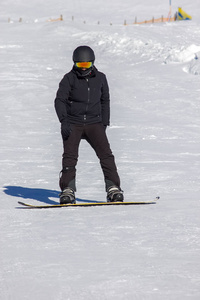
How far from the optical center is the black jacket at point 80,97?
6.62 m

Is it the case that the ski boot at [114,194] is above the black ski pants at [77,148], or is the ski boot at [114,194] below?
below

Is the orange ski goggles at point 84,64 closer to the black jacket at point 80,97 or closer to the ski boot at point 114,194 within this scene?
the black jacket at point 80,97

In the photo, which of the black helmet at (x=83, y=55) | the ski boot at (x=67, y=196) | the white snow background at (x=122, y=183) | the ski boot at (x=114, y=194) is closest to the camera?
the white snow background at (x=122, y=183)

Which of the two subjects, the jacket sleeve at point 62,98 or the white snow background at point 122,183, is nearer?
the white snow background at point 122,183

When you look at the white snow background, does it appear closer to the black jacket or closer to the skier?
the skier

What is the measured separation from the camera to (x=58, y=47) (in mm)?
29172

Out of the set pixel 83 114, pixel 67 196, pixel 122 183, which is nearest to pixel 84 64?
pixel 83 114

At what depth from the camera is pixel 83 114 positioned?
676 cm

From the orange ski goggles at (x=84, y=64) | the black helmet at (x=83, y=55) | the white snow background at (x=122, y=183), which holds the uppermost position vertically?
the black helmet at (x=83, y=55)

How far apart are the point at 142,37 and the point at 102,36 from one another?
2013 millimetres

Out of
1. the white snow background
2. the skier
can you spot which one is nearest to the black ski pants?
the skier

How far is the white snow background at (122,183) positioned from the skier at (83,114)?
14.7 inches

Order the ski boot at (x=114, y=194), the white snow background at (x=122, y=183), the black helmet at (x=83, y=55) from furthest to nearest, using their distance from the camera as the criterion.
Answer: the ski boot at (x=114, y=194) < the black helmet at (x=83, y=55) < the white snow background at (x=122, y=183)

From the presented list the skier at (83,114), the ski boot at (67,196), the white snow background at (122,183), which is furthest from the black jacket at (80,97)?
the white snow background at (122,183)
